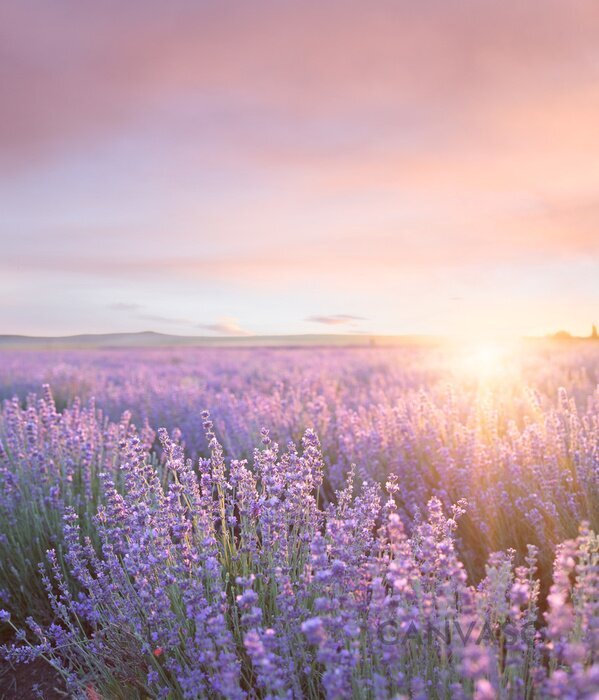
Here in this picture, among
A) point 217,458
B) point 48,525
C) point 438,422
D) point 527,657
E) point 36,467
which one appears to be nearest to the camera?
point 527,657

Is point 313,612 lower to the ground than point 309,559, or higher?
lower

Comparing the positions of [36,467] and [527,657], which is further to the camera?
[36,467]

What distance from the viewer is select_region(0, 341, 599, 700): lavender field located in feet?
5.01

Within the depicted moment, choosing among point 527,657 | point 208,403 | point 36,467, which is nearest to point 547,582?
point 527,657

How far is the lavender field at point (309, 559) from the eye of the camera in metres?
1.53

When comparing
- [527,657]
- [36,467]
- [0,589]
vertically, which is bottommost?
[0,589]

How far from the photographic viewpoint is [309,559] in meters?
2.08

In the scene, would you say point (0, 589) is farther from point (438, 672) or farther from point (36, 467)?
point (438, 672)

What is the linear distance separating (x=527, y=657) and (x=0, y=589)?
258 cm

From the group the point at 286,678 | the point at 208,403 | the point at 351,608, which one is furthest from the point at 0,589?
the point at 208,403

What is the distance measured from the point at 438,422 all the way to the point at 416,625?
3.15 meters

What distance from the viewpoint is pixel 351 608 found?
5.25 feet

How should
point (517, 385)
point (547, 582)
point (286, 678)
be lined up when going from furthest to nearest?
point (517, 385), point (547, 582), point (286, 678)

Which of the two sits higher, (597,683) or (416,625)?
(597,683)
